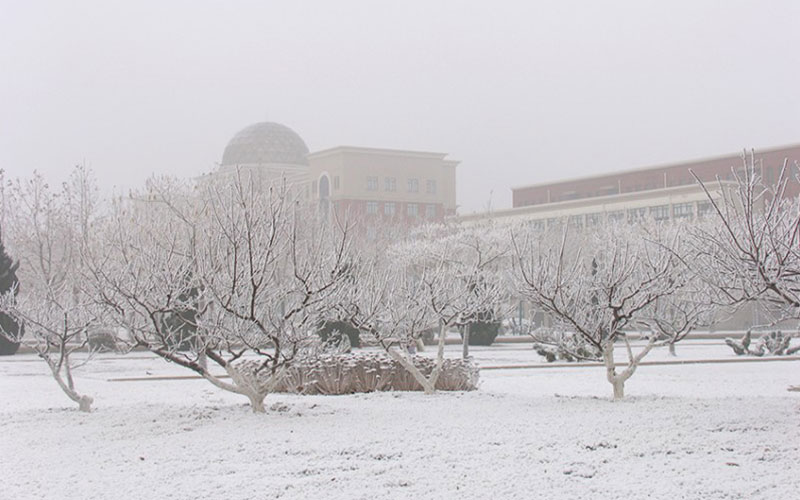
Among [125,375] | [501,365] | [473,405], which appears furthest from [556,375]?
[125,375]

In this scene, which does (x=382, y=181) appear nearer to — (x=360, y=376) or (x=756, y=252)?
(x=360, y=376)

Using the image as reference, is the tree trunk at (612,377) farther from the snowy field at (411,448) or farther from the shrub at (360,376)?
the shrub at (360,376)

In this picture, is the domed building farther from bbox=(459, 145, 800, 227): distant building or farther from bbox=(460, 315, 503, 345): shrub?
bbox=(460, 315, 503, 345): shrub

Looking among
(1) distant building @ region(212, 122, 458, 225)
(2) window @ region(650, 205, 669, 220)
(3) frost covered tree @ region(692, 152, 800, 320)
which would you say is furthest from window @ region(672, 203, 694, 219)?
(3) frost covered tree @ region(692, 152, 800, 320)

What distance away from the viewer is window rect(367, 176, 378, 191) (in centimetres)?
9038

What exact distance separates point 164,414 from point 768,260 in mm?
7746

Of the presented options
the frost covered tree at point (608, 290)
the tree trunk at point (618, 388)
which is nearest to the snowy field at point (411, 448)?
the tree trunk at point (618, 388)

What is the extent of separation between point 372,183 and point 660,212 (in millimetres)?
26630

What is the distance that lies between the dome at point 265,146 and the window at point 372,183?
11.7 m

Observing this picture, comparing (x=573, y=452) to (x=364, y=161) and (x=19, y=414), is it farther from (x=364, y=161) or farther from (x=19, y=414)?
(x=364, y=161)

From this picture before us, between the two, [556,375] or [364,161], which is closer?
[556,375]

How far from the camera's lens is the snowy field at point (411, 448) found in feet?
29.1

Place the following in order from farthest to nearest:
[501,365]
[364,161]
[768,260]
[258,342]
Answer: [364,161] → [501,365] → [258,342] → [768,260]

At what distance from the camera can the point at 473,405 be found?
42.8 feet
